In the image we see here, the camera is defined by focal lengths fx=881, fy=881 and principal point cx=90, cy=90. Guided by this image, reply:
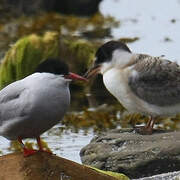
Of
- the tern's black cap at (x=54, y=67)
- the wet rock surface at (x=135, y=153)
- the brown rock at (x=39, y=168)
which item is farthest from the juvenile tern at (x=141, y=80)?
the tern's black cap at (x=54, y=67)

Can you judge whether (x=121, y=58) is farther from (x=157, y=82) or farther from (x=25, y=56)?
(x=25, y=56)

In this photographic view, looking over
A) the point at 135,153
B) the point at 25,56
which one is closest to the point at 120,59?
the point at 135,153

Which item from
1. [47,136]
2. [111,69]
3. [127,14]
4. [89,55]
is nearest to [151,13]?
[127,14]

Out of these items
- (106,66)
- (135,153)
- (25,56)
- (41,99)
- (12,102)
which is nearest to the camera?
(41,99)

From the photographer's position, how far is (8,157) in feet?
22.8

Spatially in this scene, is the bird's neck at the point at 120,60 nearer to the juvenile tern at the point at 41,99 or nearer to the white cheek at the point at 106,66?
the white cheek at the point at 106,66

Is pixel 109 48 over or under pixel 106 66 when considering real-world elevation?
over

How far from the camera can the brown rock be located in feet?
22.2

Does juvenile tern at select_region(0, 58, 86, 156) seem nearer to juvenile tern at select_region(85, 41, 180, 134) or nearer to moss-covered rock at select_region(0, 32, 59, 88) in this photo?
juvenile tern at select_region(85, 41, 180, 134)

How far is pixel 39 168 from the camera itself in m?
6.80

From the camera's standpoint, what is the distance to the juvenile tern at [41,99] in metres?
6.50

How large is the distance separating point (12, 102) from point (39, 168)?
0.55m

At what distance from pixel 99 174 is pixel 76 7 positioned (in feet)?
42.7

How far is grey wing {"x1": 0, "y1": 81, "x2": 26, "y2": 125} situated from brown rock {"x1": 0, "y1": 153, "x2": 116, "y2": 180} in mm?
333
